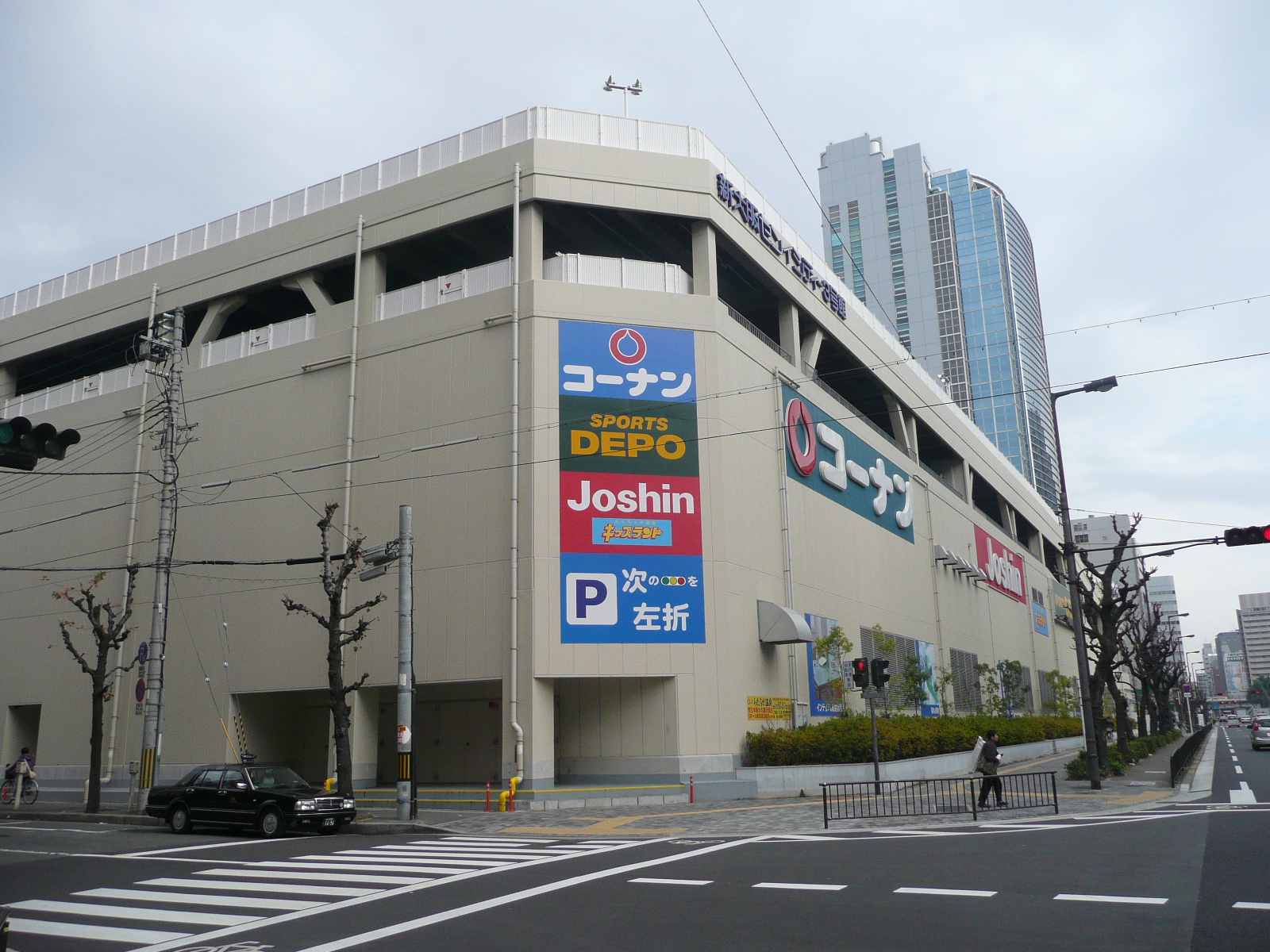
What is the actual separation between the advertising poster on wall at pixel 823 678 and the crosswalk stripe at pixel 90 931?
2383cm

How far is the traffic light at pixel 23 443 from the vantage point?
10.6 m

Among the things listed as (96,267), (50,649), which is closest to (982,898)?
(50,649)

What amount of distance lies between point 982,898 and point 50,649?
115 ft

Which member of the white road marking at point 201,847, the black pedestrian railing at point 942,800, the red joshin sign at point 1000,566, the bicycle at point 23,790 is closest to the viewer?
the white road marking at point 201,847

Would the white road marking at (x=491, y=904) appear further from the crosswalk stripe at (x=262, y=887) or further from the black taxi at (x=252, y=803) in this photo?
the black taxi at (x=252, y=803)

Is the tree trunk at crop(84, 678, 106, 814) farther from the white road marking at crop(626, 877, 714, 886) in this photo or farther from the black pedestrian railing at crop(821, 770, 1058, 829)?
the white road marking at crop(626, 877, 714, 886)

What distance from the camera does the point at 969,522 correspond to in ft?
179

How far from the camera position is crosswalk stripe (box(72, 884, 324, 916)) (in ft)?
37.4

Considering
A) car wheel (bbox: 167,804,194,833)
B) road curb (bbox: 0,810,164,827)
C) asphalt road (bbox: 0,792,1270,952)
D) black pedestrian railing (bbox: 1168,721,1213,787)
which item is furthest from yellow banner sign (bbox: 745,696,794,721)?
road curb (bbox: 0,810,164,827)

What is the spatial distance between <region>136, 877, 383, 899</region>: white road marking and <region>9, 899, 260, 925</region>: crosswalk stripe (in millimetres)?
1337

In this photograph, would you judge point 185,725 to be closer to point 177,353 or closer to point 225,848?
point 177,353

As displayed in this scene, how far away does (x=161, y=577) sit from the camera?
81.1 ft

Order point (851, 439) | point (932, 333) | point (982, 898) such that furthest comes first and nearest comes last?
point (932, 333), point (851, 439), point (982, 898)

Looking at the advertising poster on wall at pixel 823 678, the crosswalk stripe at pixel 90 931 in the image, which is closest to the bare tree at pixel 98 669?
the crosswalk stripe at pixel 90 931
